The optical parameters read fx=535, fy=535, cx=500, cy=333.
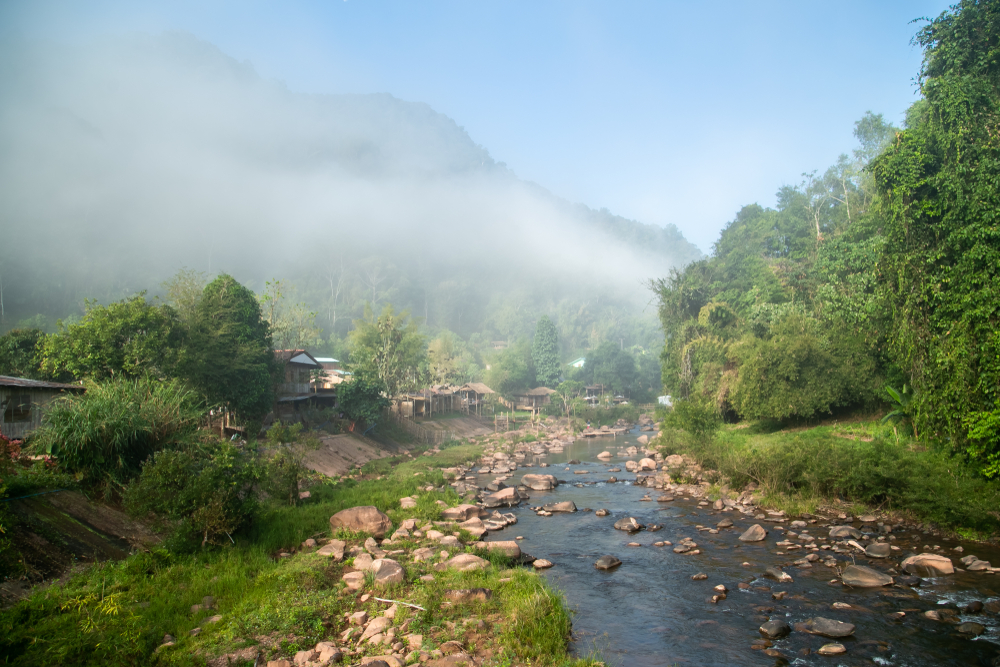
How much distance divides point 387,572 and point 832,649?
7.58 m

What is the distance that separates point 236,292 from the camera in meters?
26.0

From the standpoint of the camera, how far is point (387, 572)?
34.0 feet

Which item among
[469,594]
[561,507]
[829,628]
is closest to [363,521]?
[469,594]

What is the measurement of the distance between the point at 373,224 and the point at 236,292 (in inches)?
6926

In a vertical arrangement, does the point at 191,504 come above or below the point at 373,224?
below

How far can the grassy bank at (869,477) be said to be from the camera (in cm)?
1249

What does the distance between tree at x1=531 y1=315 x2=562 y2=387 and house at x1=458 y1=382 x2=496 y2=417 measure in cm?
1975

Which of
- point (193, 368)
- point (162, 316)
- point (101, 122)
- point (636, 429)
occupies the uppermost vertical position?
point (101, 122)

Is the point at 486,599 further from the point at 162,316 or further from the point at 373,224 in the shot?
the point at 373,224

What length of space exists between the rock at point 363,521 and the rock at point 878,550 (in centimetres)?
1144

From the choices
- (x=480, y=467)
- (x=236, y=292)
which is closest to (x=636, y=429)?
(x=480, y=467)

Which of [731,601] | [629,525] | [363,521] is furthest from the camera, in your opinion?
[629,525]

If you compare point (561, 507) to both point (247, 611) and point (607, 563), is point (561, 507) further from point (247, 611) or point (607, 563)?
point (247, 611)

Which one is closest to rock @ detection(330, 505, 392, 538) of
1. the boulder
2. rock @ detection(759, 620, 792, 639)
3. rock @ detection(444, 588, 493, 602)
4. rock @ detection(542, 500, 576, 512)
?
the boulder
